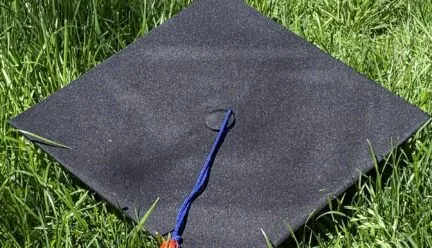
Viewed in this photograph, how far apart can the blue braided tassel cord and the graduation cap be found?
0.04ft

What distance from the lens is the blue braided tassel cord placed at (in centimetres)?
206

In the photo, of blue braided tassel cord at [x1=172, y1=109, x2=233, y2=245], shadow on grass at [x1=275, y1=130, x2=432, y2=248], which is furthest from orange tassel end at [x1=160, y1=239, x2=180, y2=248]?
shadow on grass at [x1=275, y1=130, x2=432, y2=248]

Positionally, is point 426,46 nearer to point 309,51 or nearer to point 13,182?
point 309,51

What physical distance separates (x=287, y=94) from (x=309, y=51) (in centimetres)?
17

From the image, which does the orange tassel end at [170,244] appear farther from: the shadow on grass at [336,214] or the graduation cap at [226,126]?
the shadow on grass at [336,214]

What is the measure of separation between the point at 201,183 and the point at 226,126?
162mm

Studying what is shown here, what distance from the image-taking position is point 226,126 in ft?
7.25

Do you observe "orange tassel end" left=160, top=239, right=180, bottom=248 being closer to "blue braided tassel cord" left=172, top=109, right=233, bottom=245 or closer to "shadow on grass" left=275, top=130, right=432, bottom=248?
"blue braided tassel cord" left=172, top=109, right=233, bottom=245

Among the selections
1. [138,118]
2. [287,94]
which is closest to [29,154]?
[138,118]

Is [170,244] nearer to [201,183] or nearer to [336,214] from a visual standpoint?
[201,183]

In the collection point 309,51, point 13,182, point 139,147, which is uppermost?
point 309,51

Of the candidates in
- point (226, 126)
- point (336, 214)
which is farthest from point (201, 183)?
point (336, 214)

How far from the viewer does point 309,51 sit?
240 cm

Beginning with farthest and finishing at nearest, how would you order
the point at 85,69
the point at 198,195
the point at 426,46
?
the point at 426,46
the point at 85,69
the point at 198,195
